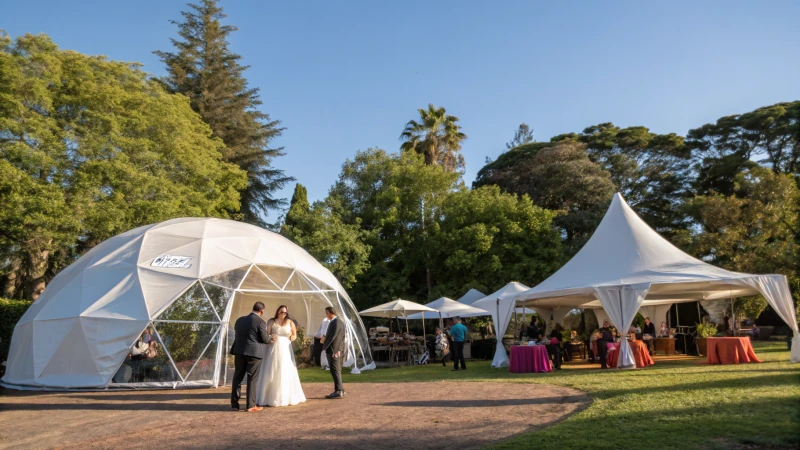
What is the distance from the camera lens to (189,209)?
23.0m

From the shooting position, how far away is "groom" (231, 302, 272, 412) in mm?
9172

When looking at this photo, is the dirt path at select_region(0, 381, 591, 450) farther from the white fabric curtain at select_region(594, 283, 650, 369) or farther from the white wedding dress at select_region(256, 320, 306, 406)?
the white fabric curtain at select_region(594, 283, 650, 369)

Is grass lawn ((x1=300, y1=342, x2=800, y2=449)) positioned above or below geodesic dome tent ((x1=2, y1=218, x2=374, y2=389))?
below

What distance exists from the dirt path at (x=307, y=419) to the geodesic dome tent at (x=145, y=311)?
3.58ft

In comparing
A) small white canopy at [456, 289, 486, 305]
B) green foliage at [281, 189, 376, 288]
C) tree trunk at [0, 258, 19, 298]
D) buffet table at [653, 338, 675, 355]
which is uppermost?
green foliage at [281, 189, 376, 288]

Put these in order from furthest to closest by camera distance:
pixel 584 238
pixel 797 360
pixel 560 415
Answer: pixel 584 238
pixel 797 360
pixel 560 415

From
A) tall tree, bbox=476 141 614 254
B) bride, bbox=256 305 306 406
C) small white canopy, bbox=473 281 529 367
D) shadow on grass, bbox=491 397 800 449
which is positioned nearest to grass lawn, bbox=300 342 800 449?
shadow on grass, bbox=491 397 800 449

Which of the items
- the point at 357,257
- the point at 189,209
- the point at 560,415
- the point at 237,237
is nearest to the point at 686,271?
the point at 560,415

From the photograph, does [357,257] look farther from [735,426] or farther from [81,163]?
[735,426]

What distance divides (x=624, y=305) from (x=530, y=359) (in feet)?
8.43

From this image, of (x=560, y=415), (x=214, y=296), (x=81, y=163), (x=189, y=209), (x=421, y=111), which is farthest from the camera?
(x=421, y=111)

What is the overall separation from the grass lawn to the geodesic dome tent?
6526 millimetres

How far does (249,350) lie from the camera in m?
9.15

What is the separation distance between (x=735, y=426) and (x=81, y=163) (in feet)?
66.8
